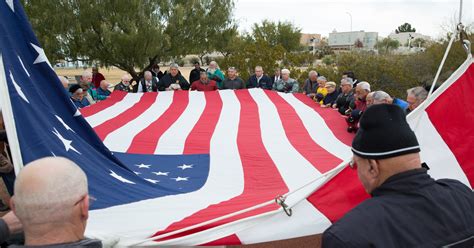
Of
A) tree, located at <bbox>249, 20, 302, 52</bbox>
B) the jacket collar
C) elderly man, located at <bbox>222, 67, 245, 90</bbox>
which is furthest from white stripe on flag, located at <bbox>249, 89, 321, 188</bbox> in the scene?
tree, located at <bbox>249, 20, 302, 52</bbox>

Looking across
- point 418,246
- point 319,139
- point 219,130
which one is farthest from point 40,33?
point 418,246

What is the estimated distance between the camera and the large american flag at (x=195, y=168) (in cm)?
203

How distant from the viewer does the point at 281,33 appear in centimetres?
3038

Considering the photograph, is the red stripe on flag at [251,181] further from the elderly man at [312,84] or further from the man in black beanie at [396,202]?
the elderly man at [312,84]

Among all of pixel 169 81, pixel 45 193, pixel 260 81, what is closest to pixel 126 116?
pixel 169 81

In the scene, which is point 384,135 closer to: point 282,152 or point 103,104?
point 282,152

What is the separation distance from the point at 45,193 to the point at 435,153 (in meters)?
1.96

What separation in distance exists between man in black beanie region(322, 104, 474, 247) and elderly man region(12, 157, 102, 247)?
26.5 inches

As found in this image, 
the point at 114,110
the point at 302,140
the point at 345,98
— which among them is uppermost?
the point at 345,98

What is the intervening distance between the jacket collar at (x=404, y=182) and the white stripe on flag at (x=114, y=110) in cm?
442

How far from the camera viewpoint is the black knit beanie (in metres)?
1.25

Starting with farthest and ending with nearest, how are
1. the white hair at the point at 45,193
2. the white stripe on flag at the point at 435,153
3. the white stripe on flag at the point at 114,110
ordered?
1. the white stripe on flag at the point at 114,110
2. the white stripe on flag at the point at 435,153
3. the white hair at the point at 45,193

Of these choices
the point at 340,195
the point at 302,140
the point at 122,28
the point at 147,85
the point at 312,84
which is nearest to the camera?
the point at 340,195

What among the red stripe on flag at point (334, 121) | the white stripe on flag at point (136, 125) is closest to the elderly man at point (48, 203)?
the white stripe on flag at point (136, 125)
